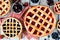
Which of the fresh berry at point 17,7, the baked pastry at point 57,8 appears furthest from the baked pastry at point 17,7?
the baked pastry at point 57,8

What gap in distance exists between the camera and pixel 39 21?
1.74 m

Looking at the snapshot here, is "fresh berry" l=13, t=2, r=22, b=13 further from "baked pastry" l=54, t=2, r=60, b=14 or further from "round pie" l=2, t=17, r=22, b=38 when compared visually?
"baked pastry" l=54, t=2, r=60, b=14

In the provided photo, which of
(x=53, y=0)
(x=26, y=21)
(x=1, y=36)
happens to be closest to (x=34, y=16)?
(x=26, y=21)

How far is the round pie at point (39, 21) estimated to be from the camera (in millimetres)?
1731

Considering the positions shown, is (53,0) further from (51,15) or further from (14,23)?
(14,23)

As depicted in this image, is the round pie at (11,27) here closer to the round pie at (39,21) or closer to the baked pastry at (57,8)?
the round pie at (39,21)

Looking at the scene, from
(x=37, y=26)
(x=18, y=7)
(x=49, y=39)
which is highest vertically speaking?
(x=18, y=7)

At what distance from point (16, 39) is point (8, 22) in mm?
153

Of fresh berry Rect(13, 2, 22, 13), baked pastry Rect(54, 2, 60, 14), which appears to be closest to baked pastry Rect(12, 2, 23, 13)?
fresh berry Rect(13, 2, 22, 13)

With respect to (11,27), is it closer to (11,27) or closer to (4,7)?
(11,27)

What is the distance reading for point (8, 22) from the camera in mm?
1743

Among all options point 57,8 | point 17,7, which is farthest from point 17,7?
point 57,8

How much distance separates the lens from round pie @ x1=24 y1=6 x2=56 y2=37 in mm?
1731

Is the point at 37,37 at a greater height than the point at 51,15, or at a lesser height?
lesser
